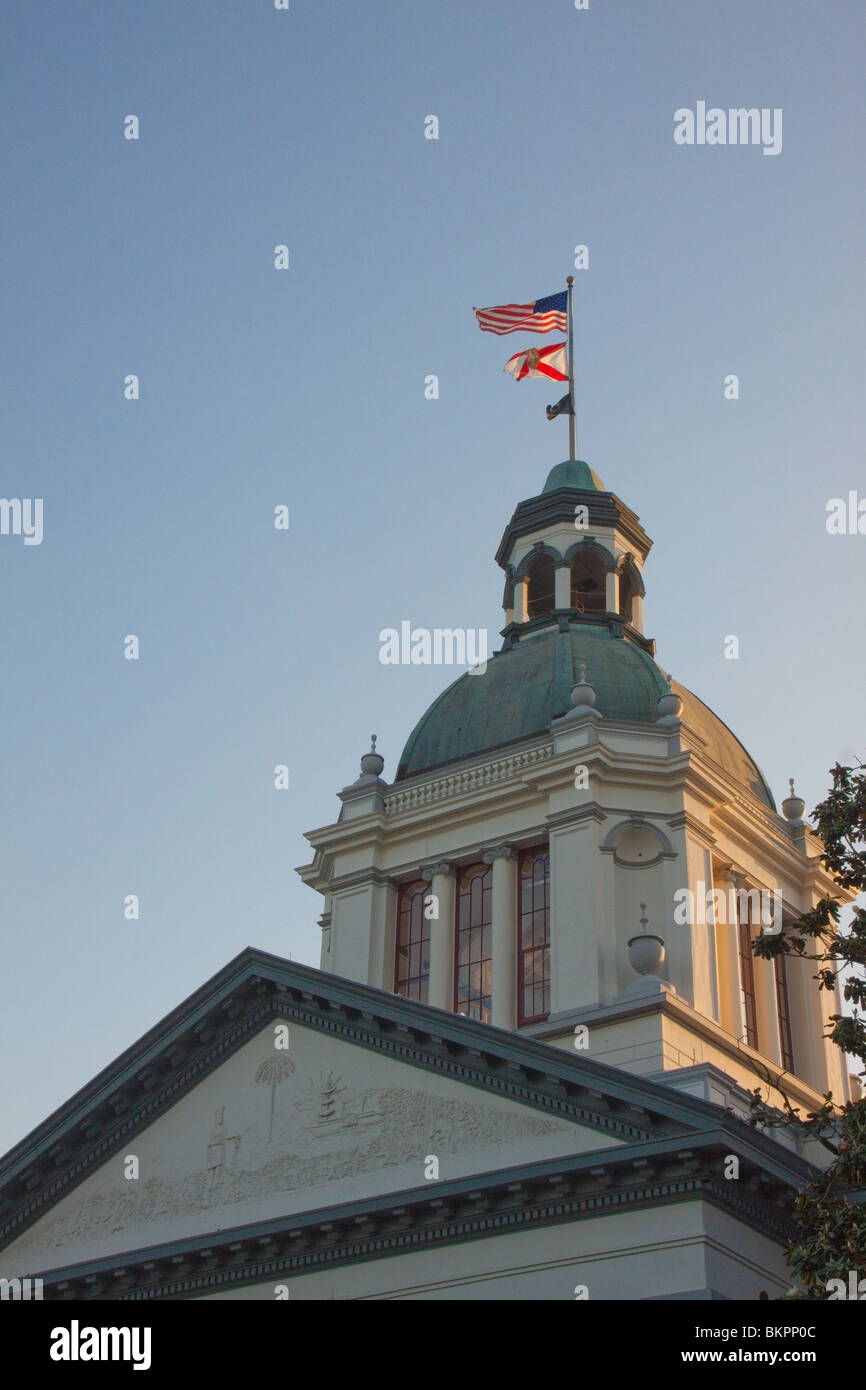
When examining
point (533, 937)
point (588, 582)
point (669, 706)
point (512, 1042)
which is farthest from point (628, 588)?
point (512, 1042)

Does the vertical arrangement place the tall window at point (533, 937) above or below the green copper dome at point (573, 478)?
below

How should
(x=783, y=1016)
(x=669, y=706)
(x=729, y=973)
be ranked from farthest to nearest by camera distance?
1. (x=669, y=706)
2. (x=783, y=1016)
3. (x=729, y=973)

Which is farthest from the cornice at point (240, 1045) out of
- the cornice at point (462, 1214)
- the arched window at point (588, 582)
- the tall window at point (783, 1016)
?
the arched window at point (588, 582)

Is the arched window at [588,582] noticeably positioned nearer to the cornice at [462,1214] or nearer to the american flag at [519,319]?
the american flag at [519,319]

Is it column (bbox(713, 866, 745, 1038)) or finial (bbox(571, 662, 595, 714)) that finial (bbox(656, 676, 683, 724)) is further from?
column (bbox(713, 866, 745, 1038))

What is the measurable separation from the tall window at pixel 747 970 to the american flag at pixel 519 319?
1418cm

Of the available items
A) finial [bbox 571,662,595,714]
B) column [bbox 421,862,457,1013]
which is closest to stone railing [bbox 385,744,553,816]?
finial [bbox 571,662,595,714]

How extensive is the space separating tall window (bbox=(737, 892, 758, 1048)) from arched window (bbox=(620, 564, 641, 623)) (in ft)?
28.7

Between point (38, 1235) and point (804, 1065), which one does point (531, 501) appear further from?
point (38, 1235)

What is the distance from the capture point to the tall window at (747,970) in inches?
1375

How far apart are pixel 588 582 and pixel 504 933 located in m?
10.8

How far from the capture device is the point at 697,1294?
2122 cm

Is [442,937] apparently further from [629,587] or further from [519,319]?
[519,319]

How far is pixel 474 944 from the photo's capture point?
117 ft
